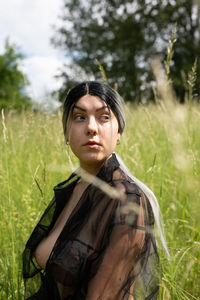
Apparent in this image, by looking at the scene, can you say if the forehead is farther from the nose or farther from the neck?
the neck

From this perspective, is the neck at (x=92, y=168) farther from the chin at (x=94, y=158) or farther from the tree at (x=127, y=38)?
the tree at (x=127, y=38)

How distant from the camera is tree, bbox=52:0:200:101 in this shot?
1637cm

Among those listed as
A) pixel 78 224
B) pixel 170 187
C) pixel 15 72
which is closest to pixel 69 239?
pixel 78 224

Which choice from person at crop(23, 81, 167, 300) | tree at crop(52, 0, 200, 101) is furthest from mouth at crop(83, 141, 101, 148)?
tree at crop(52, 0, 200, 101)

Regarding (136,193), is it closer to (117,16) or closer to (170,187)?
(170,187)

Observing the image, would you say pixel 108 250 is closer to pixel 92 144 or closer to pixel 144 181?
pixel 92 144

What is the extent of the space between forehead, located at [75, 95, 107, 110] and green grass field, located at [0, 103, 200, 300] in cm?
21

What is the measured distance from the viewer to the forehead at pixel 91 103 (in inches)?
45.6

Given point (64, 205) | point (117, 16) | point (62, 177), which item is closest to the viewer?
point (64, 205)

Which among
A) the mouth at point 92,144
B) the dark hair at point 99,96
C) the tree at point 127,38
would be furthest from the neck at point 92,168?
the tree at point 127,38

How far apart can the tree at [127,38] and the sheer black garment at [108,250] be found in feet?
47.9

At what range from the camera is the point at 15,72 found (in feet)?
78.5

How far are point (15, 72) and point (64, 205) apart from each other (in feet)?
80.1

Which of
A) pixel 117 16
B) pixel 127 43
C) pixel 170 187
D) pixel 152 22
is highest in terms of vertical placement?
pixel 117 16
